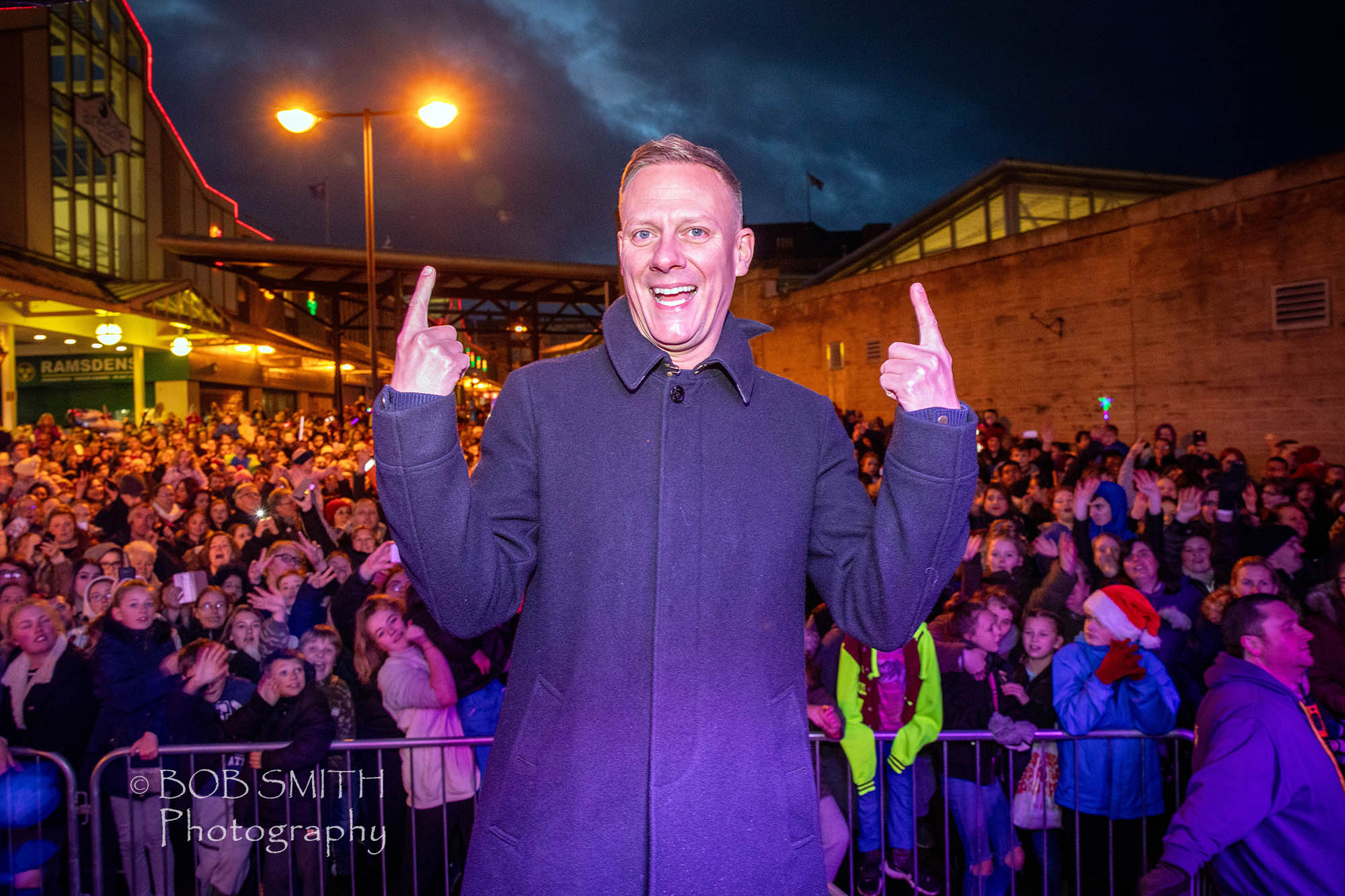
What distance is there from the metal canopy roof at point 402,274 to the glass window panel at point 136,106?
9.62 metres

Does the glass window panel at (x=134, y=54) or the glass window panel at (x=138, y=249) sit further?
the glass window panel at (x=134, y=54)

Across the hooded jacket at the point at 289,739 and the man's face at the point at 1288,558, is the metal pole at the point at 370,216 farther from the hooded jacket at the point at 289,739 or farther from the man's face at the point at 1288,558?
the man's face at the point at 1288,558

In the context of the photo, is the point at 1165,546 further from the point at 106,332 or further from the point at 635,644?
the point at 106,332

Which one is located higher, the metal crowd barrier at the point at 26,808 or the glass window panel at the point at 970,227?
the glass window panel at the point at 970,227

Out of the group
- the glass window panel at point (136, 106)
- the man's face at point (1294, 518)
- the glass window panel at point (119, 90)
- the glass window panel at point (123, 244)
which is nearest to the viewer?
the man's face at point (1294, 518)

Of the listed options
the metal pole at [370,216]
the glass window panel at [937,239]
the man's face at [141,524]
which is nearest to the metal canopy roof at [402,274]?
the metal pole at [370,216]

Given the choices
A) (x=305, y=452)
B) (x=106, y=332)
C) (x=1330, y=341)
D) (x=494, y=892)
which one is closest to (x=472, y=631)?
(x=494, y=892)

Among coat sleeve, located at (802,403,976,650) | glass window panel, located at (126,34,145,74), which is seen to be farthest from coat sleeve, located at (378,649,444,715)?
glass window panel, located at (126,34,145,74)

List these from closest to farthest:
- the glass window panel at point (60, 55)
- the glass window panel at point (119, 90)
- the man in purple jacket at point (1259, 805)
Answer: the man in purple jacket at point (1259, 805) → the glass window panel at point (60, 55) → the glass window panel at point (119, 90)

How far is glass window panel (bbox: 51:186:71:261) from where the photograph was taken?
80.2ft

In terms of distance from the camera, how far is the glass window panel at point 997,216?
17750mm

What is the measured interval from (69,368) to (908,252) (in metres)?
25.4

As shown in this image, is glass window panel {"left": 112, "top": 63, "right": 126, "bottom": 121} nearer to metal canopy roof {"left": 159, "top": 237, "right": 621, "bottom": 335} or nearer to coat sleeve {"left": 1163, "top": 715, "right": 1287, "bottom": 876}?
metal canopy roof {"left": 159, "top": 237, "right": 621, "bottom": 335}

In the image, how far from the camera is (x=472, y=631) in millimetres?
1329
